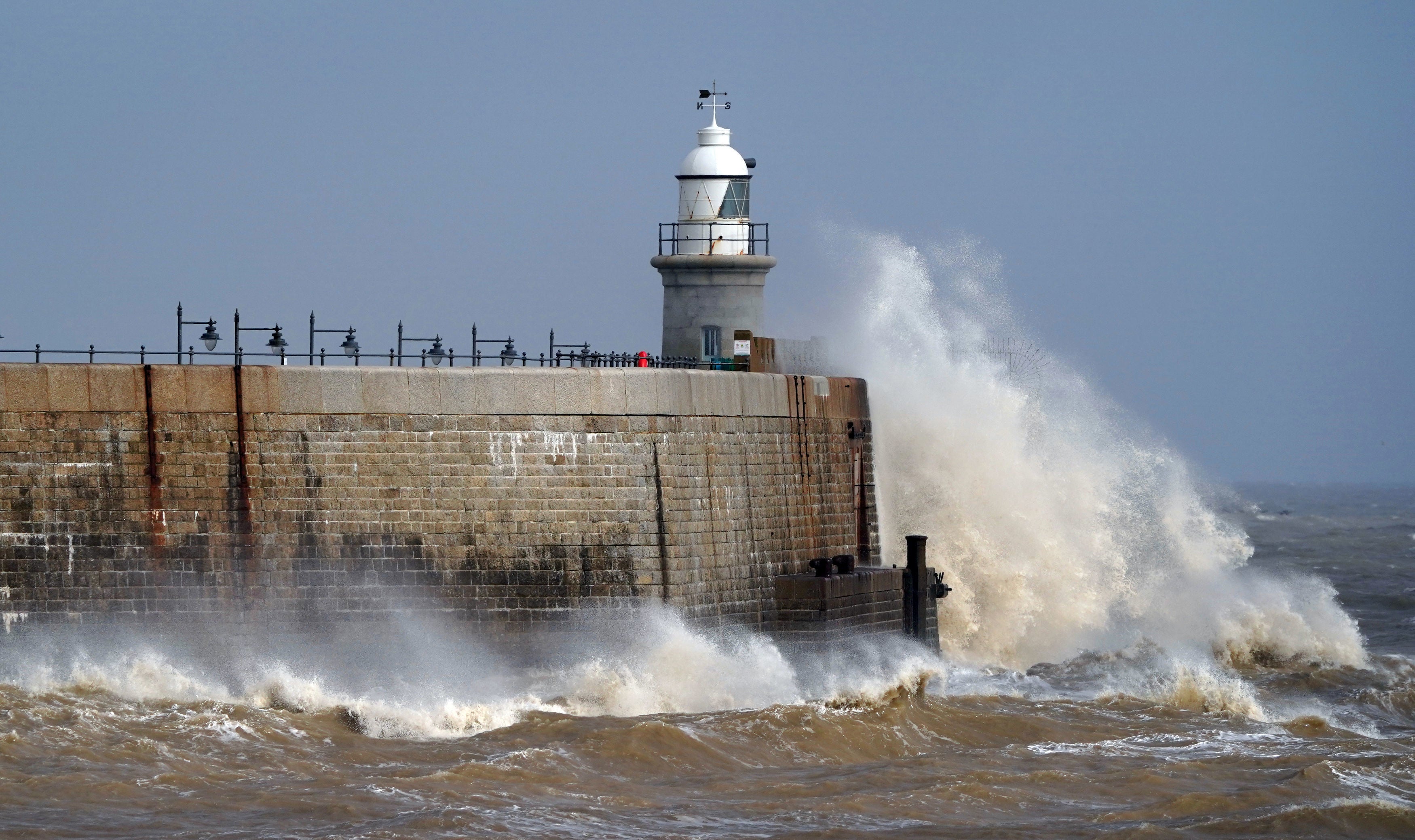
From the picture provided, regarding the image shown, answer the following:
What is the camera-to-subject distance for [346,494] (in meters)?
15.0

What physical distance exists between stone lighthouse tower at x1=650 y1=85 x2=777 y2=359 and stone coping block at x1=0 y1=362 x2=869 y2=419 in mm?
6564

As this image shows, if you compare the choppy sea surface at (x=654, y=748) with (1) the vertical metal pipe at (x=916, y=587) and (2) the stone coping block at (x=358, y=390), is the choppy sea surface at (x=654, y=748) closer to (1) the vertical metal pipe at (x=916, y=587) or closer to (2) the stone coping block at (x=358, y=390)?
(1) the vertical metal pipe at (x=916, y=587)

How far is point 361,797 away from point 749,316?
38.7ft

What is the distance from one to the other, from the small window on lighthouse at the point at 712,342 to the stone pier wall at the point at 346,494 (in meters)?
6.69

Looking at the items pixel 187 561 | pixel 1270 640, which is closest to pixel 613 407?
pixel 187 561

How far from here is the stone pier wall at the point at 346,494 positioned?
14.6 m

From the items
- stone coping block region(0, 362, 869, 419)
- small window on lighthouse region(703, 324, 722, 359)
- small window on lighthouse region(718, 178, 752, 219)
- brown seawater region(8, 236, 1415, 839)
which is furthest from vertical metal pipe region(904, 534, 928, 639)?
small window on lighthouse region(718, 178, 752, 219)

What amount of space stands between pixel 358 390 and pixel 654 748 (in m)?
3.70

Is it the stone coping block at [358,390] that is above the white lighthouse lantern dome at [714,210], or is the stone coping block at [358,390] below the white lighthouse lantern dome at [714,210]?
below

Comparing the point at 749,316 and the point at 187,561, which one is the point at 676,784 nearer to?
the point at 187,561

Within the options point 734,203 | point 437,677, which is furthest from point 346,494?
point 734,203

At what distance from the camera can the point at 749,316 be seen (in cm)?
2305

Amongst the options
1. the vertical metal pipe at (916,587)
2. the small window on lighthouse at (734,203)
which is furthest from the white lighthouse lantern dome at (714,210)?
the vertical metal pipe at (916,587)

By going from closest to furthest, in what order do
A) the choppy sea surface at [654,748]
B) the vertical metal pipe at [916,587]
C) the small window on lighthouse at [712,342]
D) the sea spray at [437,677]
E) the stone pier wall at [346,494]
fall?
the choppy sea surface at [654,748] < the sea spray at [437,677] < the stone pier wall at [346,494] < the vertical metal pipe at [916,587] < the small window on lighthouse at [712,342]
